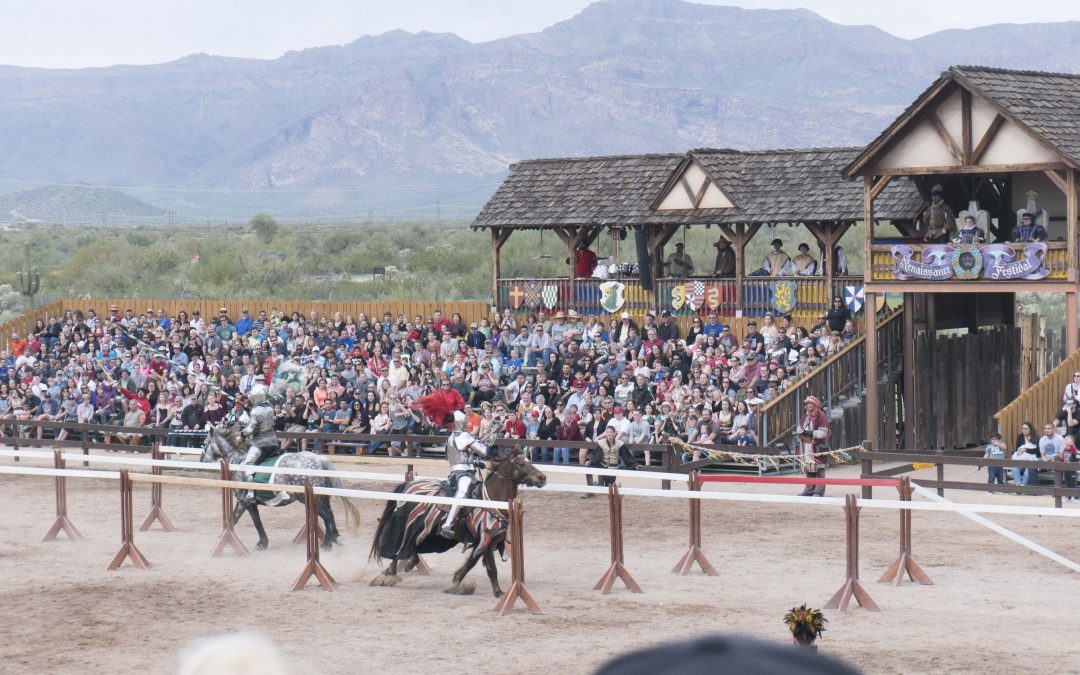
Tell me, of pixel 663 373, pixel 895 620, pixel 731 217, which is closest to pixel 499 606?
→ pixel 895 620

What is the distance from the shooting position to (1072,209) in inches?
998

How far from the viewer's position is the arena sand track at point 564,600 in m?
13.9

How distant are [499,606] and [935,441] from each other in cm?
1540

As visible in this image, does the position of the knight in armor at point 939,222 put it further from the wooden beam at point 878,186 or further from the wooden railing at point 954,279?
the wooden beam at point 878,186

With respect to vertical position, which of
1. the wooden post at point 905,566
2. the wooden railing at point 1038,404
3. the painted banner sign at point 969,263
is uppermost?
the painted banner sign at point 969,263

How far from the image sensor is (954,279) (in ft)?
87.1

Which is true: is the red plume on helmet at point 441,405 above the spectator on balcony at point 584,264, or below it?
below

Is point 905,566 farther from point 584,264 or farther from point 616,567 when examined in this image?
point 584,264

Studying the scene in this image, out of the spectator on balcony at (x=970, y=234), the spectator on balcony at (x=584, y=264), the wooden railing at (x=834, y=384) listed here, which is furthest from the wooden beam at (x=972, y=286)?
the spectator on balcony at (x=584, y=264)

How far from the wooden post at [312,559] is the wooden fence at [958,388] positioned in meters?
14.6

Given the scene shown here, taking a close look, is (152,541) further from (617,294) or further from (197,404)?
(617,294)

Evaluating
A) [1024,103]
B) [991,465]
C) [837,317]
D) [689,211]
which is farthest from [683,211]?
[991,465]

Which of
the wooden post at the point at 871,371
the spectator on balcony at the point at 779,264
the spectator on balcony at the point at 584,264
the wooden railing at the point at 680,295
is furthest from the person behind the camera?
the spectator on balcony at the point at 584,264

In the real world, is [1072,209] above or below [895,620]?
above
